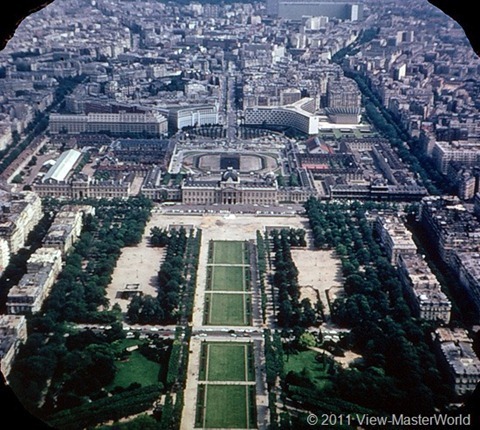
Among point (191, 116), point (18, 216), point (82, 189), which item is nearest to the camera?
point (18, 216)

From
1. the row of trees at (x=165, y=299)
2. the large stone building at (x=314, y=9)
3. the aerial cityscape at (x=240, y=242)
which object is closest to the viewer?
the aerial cityscape at (x=240, y=242)

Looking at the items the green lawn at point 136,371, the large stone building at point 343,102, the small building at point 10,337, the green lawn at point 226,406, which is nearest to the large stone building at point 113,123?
the large stone building at point 343,102

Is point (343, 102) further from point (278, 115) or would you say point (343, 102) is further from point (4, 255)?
point (4, 255)

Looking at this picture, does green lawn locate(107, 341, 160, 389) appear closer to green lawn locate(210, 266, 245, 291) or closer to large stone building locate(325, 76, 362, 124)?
green lawn locate(210, 266, 245, 291)

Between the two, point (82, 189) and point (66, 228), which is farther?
point (82, 189)

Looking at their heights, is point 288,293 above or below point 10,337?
below

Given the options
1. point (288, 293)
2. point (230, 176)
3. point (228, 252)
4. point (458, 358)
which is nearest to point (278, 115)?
point (230, 176)

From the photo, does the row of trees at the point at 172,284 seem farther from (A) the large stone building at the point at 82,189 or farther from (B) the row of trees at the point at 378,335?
(A) the large stone building at the point at 82,189
